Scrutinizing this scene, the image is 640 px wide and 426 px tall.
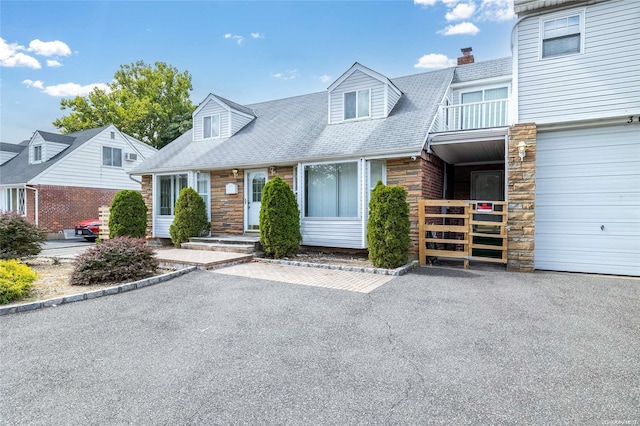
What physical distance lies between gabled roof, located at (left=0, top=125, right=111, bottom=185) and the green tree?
8.87 m

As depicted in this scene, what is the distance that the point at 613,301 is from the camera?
211 inches

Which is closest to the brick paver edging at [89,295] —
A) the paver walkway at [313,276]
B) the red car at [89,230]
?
the paver walkway at [313,276]

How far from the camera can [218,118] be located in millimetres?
13789

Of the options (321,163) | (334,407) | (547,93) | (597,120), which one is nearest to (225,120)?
(321,163)

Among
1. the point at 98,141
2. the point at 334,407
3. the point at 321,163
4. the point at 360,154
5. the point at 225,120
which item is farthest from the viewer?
the point at 98,141

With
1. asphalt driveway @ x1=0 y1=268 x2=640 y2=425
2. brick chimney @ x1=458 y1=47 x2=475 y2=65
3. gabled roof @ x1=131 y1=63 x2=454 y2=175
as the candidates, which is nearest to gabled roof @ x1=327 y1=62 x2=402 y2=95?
gabled roof @ x1=131 y1=63 x2=454 y2=175

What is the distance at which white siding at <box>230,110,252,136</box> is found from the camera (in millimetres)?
13594

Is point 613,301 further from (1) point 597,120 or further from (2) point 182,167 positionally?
(2) point 182,167

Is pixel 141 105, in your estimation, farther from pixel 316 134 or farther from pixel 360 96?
pixel 360 96

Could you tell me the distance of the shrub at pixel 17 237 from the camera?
7.91m

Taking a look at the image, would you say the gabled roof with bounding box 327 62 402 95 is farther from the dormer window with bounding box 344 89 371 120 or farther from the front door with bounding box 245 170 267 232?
the front door with bounding box 245 170 267 232

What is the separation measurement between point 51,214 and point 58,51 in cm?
1001

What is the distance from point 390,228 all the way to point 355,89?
17.9 feet

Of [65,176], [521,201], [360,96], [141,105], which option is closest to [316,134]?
[360,96]
